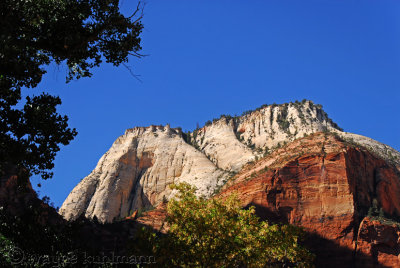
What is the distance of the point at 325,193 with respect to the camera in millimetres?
51156

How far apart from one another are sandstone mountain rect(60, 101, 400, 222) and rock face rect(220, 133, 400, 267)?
1730 centimetres

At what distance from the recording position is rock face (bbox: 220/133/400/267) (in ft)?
156

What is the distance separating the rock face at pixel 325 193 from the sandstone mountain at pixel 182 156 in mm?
17300

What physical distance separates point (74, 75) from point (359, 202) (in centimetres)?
4455

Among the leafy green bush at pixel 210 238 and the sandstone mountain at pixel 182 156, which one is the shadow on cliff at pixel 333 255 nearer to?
the leafy green bush at pixel 210 238

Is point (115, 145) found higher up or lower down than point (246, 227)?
higher up

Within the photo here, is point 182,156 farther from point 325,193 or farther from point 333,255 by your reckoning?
point 333,255

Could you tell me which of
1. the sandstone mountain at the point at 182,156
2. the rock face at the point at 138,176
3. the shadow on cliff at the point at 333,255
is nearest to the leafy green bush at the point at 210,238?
the shadow on cliff at the point at 333,255

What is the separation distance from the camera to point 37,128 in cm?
1538

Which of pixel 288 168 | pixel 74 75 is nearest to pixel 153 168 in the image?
pixel 288 168

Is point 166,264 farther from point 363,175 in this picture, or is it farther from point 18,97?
point 363,175

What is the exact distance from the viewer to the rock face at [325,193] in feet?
156

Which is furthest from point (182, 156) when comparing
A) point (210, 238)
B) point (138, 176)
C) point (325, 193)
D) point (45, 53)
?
point (45, 53)

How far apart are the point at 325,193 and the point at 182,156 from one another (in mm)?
43992
